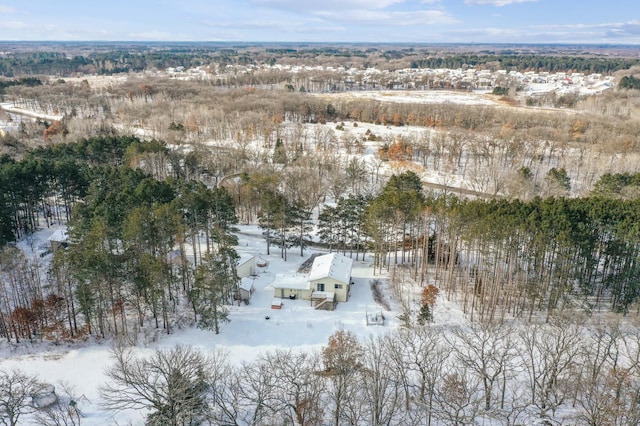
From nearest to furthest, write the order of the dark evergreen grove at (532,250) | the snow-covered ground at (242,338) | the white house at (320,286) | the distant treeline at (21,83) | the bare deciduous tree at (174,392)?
1. the bare deciduous tree at (174,392)
2. the snow-covered ground at (242,338)
3. the dark evergreen grove at (532,250)
4. the white house at (320,286)
5. the distant treeline at (21,83)

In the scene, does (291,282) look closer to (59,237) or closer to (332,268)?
(332,268)

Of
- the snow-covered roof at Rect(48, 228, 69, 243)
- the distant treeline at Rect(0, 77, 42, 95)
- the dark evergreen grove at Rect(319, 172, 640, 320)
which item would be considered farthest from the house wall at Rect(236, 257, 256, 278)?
the distant treeline at Rect(0, 77, 42, 95)

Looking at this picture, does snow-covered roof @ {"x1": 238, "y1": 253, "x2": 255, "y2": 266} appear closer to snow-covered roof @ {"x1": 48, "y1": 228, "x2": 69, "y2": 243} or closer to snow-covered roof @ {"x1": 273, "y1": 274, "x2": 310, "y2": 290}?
snow-covered roof @ {"x1": 273, "y1": 274, "x2": 310, "y2": 290}

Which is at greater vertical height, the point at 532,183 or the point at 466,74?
the point at 466,74

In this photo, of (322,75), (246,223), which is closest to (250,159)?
(246,223)

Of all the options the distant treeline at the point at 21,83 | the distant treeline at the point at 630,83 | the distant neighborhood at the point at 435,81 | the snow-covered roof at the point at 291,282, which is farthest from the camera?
the distant neighborhood at the point at 435,81

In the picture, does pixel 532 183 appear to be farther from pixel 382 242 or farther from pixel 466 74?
pixel 466 74

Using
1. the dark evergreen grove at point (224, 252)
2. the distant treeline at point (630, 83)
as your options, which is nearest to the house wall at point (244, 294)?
the dark evergreen grove at point (224, 252)

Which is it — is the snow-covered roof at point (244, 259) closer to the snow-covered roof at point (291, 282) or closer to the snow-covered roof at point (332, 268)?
the snow-covered roof at point (291, 282)
